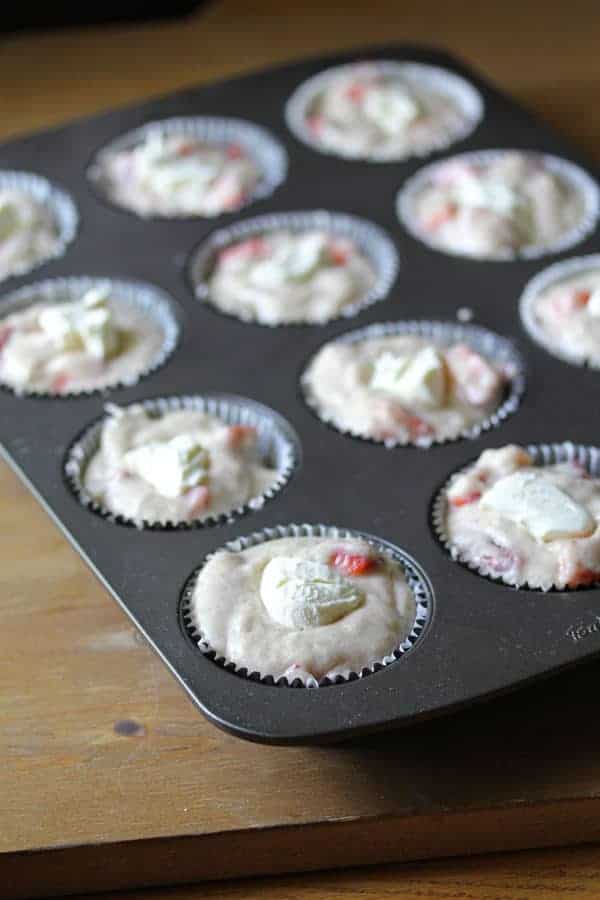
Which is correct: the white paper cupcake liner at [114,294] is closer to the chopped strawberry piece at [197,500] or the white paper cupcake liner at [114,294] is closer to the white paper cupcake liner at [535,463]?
the chopped strawberry piece at [197,500]

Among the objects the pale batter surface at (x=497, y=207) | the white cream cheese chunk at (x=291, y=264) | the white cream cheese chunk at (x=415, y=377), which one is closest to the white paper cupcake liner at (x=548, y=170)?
the pale batter surface at (x=497, y=207)

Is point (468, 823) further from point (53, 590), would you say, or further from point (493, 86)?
point (493, 86)

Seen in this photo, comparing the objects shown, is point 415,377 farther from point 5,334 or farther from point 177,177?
point 177,177

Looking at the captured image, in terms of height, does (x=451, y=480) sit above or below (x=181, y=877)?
above

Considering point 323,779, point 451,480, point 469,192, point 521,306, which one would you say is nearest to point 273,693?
point 323,779

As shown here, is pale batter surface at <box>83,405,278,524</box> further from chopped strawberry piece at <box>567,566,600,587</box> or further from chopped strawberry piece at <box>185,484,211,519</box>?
chopped strawberry piece at <box>567,566,600,587</box>
